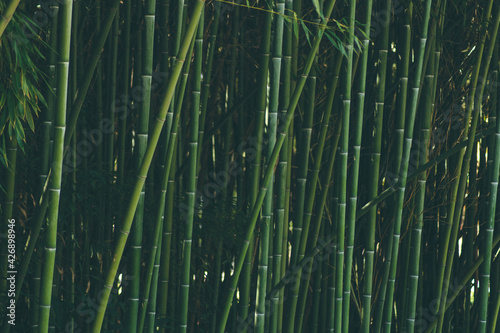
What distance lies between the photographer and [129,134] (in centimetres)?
255

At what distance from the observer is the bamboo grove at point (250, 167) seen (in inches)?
70.9

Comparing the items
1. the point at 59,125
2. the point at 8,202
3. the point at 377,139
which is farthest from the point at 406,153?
the point at 8,202

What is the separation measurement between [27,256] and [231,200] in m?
1.08

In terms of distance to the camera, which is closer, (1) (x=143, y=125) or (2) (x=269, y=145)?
(1) (x=143, y=125)

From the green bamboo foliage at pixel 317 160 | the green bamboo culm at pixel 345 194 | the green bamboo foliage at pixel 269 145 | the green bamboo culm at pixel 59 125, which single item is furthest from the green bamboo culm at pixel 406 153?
the green bamboo culm at pixel 59 125

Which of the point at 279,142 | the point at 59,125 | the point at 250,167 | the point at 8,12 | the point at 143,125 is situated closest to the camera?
the point at 8,12

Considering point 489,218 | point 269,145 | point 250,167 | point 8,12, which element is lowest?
point 489,218

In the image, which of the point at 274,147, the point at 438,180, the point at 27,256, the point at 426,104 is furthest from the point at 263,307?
the point at 438,180

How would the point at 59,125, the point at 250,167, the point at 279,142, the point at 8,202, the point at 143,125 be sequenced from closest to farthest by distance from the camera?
the point at 59,125 < the point at 143,125 < the point at 279,142 < the point at 8,202 < the point at 250,167

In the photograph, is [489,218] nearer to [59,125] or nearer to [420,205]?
[420,205]

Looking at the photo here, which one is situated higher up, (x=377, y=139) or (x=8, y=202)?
(x=377, y=139)

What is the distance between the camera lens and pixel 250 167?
85.6 inches

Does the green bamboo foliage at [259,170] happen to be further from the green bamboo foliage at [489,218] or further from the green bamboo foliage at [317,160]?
the green bamboo foliage at [489,218]

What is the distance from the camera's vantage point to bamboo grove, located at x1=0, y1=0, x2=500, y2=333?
70.9 inches
